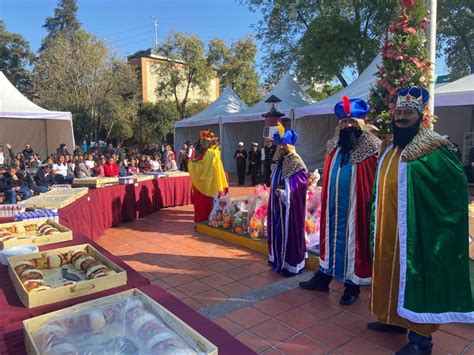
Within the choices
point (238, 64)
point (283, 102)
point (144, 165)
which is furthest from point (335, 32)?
point (238, 64)

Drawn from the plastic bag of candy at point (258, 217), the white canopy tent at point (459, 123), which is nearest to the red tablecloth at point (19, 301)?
the plastic bag of candy at point (258, 217)

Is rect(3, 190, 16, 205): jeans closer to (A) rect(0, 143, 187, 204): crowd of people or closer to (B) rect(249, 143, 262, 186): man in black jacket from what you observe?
(A) rect(0, 143, 187, 204): crowd of people

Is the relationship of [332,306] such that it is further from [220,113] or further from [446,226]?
[220,113]

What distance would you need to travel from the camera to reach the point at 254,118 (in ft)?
48.2

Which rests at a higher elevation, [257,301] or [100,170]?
[100,170]

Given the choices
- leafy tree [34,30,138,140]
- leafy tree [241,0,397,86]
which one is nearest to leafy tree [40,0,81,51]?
leafy tree [34,30,138,140]

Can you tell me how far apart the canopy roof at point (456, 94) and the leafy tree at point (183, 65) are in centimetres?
1818

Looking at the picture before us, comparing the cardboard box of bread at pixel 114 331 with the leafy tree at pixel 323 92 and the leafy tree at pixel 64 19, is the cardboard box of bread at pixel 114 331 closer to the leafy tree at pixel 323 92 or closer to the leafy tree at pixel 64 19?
the leafy tree at pixel 323 92

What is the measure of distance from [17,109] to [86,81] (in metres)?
14.0

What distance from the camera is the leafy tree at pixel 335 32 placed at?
1620 centimetres

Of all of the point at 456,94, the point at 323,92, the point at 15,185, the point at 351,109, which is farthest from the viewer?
the point at 323,92

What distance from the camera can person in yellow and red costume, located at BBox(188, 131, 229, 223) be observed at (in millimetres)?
6688

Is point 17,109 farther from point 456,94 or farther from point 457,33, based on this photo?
point 457,33

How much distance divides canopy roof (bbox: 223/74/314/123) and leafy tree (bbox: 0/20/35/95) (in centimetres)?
2453
